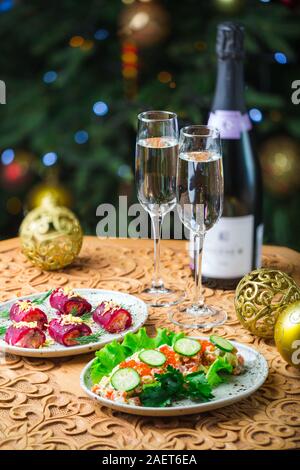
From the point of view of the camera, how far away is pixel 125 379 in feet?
Result: 4.46

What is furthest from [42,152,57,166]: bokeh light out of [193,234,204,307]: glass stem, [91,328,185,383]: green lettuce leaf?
[91,328,185,383]: green lettuce leaf

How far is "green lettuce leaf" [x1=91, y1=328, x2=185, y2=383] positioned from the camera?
56.4 inches

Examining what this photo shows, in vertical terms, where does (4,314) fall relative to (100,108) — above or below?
below

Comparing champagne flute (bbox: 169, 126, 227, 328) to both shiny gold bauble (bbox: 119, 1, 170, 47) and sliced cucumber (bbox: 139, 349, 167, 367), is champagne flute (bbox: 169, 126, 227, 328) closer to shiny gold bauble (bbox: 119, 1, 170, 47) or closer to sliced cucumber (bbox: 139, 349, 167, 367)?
sliced cucumber (bbox: 139, 349, 167, 367)

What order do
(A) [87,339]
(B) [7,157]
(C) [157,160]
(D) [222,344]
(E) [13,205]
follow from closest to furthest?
(D) [222,344], (A) [87,339], (C) [157,160], (B) [7,157], (E) [13,205]

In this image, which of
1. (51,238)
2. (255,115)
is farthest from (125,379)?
(255,115)

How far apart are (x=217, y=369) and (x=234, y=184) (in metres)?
0.69

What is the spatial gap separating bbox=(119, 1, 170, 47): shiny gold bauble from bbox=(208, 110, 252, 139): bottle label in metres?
0.82

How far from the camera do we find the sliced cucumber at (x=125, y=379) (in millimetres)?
1346

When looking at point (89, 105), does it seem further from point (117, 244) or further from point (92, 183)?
point (117, 244)

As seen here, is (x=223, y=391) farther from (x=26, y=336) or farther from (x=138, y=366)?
(x=26, y=336)

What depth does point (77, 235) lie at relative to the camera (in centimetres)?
198

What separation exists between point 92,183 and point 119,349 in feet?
4.90

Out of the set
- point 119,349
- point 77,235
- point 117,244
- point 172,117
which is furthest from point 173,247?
point 119,349
